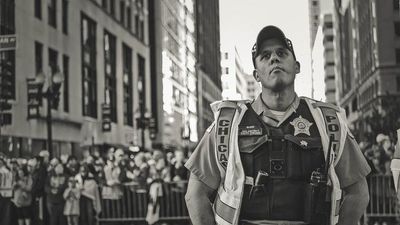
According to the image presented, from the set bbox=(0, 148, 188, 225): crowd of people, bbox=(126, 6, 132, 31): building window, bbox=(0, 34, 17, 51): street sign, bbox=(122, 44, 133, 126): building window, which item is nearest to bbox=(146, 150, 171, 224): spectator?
bbox=(0, 148, 188, 225): crowd of people

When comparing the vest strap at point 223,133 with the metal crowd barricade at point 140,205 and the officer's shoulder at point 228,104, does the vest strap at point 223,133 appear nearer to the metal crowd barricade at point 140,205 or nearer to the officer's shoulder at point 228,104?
the officer's shoulder at point 228,104

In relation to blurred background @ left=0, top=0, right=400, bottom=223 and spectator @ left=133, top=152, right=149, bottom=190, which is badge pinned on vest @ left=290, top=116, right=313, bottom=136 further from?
spectator @ left=133, top=152, right=149, bottom=190

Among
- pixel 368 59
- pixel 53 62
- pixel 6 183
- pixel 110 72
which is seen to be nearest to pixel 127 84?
pixel 110 72

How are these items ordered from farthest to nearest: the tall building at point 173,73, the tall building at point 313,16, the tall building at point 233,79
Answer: the tall building at point 173,73, the tall building at point 313,16, the tall building at point 233,79

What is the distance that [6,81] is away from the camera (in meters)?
12.8

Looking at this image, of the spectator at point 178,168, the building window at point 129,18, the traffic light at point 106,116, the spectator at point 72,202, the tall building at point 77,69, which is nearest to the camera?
the spectator at point 178,168

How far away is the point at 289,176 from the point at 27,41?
39.3 ft

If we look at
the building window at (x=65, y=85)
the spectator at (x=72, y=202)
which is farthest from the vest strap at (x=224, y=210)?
the building window at (x=65, y=85)

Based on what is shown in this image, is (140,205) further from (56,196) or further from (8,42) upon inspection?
(8,42)

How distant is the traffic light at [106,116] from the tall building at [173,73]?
48.8 inches

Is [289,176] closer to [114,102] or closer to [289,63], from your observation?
[289,63]

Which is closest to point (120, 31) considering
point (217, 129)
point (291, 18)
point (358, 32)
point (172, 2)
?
point (172, 2)

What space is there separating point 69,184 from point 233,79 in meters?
5.65

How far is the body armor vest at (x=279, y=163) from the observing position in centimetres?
251
